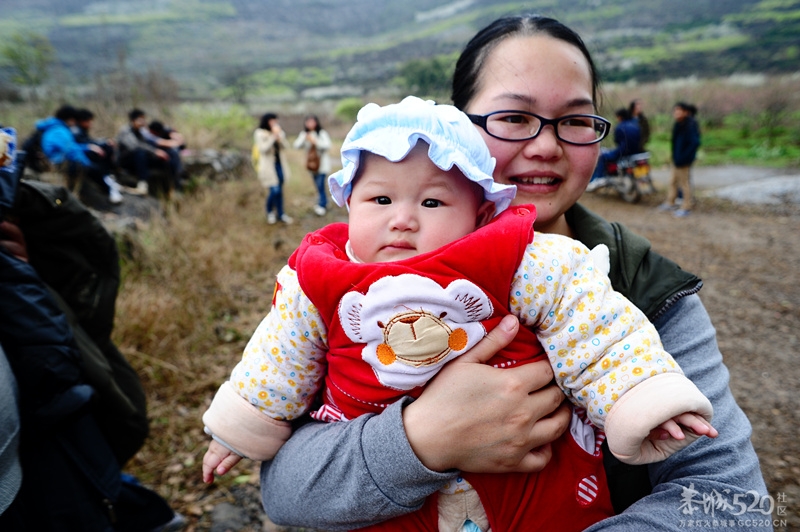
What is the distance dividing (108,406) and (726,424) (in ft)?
7.63

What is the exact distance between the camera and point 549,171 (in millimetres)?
1294

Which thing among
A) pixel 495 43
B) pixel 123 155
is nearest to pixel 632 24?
pixel 123 155

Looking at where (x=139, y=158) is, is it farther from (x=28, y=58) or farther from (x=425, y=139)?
(x=425, y=139)

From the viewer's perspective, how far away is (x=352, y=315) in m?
1.03

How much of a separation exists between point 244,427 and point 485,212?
2.75ft

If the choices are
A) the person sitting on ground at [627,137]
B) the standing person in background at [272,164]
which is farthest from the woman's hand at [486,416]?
the person sitting on ground at [627,137]

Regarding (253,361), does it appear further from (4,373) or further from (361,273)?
(4,373)

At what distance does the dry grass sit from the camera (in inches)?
120

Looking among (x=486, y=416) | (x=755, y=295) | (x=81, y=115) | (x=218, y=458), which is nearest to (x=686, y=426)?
(x=486, y=416)

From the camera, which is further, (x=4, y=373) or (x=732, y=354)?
(x=732, y=354)

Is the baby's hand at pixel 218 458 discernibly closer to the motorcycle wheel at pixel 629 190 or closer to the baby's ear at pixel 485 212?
the baby's ear at pixel 485 212

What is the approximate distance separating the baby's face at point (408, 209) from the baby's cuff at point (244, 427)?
0.48 m

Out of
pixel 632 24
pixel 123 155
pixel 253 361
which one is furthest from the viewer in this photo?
pixel 632 24

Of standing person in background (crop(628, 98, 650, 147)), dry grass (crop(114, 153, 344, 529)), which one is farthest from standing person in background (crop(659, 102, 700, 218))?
dry grass (crop(114, 153, 344, 529))
